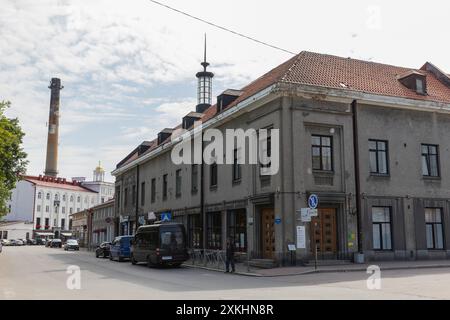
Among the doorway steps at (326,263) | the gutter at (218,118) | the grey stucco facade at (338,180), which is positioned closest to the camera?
the doorway steps at (326,263)

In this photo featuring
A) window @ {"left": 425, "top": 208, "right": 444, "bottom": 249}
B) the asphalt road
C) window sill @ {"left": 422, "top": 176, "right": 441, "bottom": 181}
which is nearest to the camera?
the asphalt road

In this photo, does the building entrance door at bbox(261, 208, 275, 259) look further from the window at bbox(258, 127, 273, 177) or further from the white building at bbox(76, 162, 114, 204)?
the white building at bbox(76, 162, 114, 204)

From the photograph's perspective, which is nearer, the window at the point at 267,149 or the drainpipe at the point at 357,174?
the drainpipe at the point at 357,174

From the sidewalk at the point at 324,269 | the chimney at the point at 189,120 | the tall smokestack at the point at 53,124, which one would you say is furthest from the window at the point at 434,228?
the tall smokestack at the point at 53,124

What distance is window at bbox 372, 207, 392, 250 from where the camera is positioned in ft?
82.5

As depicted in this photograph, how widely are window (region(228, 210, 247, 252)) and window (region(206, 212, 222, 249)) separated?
59.4 inches

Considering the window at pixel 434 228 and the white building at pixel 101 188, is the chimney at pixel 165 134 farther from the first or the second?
the white building at pixel 101 188

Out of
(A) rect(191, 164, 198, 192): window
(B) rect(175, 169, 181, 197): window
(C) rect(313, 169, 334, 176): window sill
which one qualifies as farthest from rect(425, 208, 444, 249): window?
(B) rect(175, 169, 181, 197): window

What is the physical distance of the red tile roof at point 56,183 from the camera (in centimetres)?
10762

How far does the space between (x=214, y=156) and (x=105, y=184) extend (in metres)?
98.8

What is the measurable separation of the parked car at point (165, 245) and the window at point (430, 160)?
1411 centimetres

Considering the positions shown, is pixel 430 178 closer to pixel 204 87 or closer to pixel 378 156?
pixel 378 156
